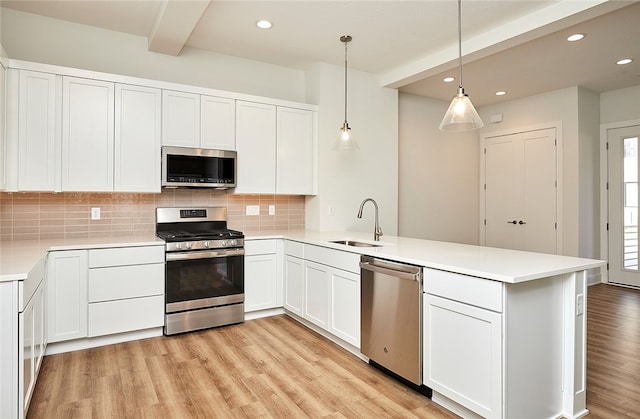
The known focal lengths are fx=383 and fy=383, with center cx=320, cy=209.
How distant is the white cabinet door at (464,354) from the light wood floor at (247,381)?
21cm

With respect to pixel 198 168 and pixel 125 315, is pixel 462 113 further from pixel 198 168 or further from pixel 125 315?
pixel 125 315

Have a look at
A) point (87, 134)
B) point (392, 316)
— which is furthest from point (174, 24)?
point (392, 316)

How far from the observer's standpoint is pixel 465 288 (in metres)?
2.02

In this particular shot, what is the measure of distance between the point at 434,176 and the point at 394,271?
361cm

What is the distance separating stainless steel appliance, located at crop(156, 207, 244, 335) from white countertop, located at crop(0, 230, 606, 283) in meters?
0.25

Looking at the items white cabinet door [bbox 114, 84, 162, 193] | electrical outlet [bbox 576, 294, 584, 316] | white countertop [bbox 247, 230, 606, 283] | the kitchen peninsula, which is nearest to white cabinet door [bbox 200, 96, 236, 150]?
white cabinet door [bbox 114, 84, 162, 193]

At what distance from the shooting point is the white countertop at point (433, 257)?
1.91 m

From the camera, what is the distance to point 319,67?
427cm

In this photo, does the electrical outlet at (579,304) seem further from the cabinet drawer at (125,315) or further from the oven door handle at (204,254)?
the cabinet drawer at (125,315)

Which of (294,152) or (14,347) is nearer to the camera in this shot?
(14,347)

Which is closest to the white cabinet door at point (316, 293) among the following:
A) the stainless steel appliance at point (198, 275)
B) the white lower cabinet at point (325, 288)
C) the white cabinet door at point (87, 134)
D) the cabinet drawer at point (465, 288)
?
the white lower cabinet at point (325, 288)

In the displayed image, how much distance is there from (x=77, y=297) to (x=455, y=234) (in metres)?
5.03

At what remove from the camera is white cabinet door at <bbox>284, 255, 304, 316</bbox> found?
11.9 ft

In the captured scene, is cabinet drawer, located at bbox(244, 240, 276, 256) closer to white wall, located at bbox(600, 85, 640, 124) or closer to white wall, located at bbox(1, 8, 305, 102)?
white wall, located at bbox(1, 8, 305, 102)
